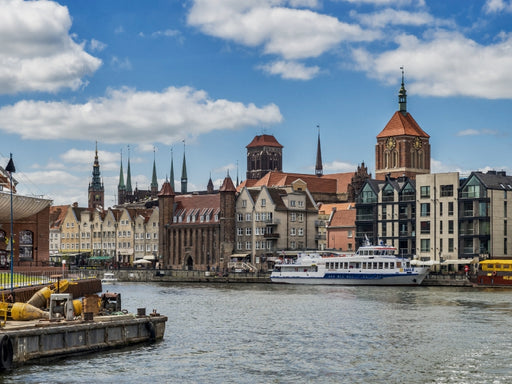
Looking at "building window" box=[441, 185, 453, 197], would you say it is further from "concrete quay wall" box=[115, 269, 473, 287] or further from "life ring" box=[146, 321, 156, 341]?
"life ring" box=[146, 321, 156, 341]

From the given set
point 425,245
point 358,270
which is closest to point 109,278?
point 358,270

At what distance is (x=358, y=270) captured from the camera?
135m

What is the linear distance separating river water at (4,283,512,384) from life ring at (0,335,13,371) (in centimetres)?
54

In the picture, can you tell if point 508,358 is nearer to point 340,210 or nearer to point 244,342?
point 244,342

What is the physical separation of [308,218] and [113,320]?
12842 cm

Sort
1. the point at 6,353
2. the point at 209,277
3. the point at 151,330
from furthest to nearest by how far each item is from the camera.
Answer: the point at 209,277, the point at 151,330, the point at 6,353

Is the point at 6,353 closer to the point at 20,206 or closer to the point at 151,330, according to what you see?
the point at 151,330

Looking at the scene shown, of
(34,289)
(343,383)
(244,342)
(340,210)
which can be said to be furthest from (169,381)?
(340,210)

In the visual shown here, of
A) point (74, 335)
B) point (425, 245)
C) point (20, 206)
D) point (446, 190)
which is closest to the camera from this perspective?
point (74, 335)

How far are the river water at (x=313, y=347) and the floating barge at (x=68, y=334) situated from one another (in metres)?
0.58

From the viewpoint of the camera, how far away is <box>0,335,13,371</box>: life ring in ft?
141

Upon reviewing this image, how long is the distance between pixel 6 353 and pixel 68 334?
4.33 meters

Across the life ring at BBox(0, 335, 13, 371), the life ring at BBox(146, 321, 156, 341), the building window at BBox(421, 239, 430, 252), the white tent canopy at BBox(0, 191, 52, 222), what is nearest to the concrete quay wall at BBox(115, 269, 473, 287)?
the building window at BBox(421, 239, 430, 252)

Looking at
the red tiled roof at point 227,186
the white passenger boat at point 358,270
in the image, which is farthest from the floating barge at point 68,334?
the red tiled roof at point 227,186
